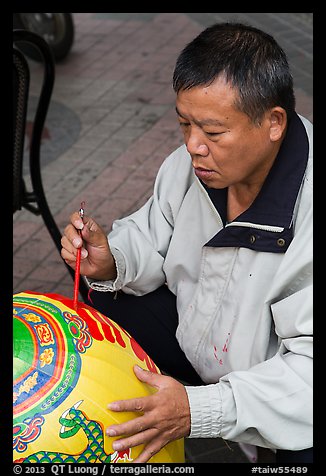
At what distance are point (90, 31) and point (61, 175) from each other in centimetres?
242

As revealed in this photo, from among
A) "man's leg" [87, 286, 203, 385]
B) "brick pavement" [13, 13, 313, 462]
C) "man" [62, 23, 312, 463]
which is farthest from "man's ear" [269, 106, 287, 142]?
"brick pavement" [13, 13, 313, 462]

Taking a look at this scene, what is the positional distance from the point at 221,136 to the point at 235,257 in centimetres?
39

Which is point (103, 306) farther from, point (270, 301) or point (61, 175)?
point (61, 175)

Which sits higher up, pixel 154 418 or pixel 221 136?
pixel 221 136

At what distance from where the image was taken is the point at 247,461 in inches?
113

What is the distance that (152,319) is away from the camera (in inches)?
104

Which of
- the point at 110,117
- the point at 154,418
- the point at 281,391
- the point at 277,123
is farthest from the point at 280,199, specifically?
the point at 110,117

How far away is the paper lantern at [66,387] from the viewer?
192 centimetres

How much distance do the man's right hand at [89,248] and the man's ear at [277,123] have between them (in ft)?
1.87

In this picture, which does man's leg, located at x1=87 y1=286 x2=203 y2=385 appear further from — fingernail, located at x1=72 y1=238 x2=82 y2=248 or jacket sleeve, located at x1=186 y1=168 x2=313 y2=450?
jacket sleeve, located at x1=186 y1=168 x2=313 y2=450

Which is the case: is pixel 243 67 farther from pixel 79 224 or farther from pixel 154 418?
pixel 154 418

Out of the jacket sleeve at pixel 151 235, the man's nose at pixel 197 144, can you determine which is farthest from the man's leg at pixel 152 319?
the man's nose at pixel 197 144

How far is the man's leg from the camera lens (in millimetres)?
2637

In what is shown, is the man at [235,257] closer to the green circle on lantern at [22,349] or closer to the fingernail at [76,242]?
the fingernail at [76,242]
